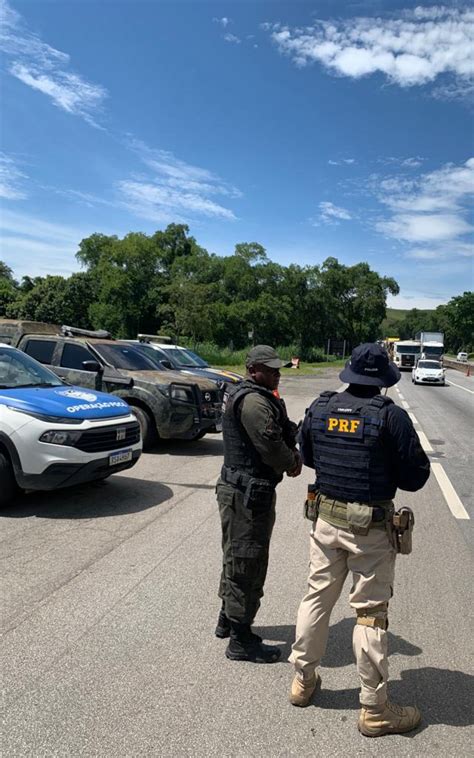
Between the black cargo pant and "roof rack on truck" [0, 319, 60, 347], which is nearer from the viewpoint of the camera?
the black cargo pant

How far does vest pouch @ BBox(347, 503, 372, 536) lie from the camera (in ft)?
8.49

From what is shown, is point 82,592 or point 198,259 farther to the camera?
point 198,259

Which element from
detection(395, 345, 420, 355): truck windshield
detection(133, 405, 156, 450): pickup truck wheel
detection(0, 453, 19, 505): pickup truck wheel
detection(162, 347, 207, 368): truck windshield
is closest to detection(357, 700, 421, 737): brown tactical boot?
detection(0, 453, 19, 505): pickup truck wheel

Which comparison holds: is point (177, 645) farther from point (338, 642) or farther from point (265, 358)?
point (265, 358)

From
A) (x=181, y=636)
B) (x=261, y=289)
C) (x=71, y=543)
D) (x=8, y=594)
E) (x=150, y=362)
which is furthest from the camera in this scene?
(x=261, y=289)

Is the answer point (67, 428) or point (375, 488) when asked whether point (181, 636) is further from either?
point (67, 428)

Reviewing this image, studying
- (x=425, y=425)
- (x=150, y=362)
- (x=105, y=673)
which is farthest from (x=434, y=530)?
(x=425, y=425)

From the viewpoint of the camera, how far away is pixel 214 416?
9328 mm

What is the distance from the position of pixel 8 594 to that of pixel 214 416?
18.7 ft

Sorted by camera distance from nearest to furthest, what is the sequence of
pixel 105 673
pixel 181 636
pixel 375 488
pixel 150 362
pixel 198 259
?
pixel 375 488, pixel 105 673, pixel 181 636, pixel 150 362, pixel 198 259

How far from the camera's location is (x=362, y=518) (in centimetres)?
259

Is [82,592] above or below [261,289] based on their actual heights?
below

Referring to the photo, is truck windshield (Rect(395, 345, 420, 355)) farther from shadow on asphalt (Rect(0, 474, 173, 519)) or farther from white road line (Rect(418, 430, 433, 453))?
shadow on asphalt (Rect(0, 474, 173, 519))

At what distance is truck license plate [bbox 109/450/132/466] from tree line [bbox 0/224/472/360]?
41.6m
